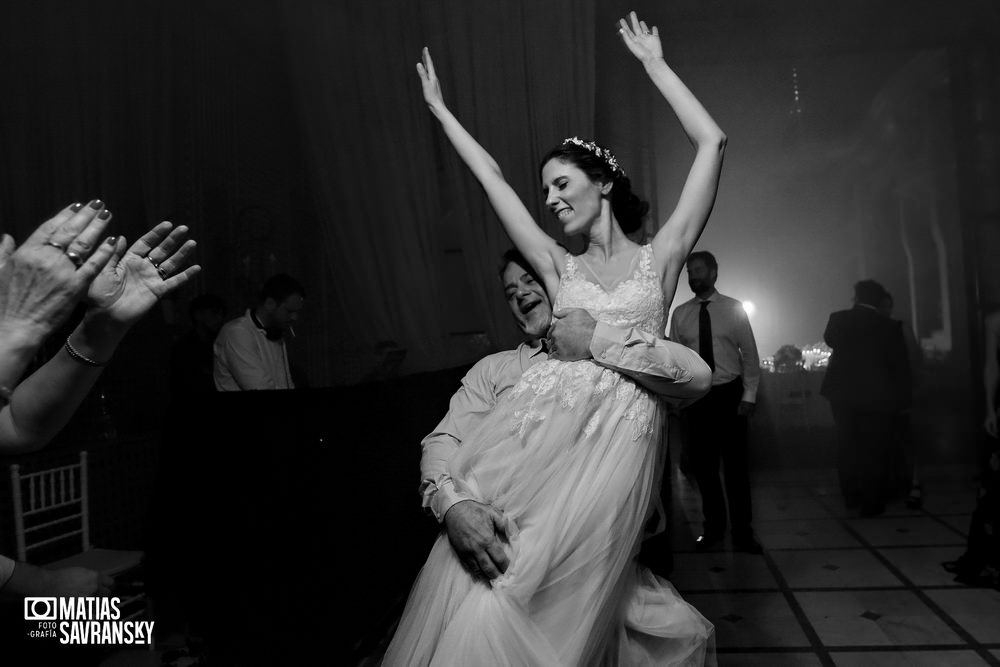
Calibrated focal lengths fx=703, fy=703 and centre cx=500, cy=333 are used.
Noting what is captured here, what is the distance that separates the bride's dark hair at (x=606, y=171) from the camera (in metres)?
1.48

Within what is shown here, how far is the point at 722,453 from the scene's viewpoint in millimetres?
3559

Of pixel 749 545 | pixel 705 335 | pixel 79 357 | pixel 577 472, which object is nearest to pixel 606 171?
pixel 577 472

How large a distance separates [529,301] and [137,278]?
0.91 m

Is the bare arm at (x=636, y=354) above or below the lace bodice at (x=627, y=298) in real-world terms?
below

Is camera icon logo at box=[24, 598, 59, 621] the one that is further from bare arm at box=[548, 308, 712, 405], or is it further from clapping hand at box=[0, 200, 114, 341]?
bare arm at box=[548, 308, 712, 405]

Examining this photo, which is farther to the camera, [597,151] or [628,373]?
[597,151]

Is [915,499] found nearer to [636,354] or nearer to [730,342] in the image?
[730,342]

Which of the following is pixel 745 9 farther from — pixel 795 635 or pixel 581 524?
pixel 581 524

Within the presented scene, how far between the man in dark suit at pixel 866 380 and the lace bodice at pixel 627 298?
3525 mm

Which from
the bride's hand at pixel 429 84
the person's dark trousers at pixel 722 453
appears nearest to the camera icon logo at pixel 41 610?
the bride's hand at pixel 429 84

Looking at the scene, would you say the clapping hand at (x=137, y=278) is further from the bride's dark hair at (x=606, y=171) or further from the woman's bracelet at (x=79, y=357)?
the bride's dark hair at (x=606, y=171)

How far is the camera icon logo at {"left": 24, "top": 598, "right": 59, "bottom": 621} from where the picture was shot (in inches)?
56.8

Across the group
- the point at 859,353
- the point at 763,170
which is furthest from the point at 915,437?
the point at 763,170
